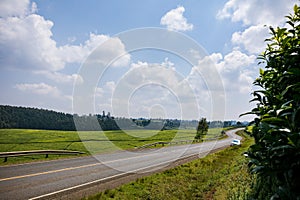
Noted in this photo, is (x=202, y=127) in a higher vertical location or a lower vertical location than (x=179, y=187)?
higher

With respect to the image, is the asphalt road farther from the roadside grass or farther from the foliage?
the foliage

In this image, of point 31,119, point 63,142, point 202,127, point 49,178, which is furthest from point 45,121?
point 49,178

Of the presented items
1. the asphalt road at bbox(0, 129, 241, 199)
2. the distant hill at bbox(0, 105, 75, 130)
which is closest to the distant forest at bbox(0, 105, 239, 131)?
the distant hill at bbox(0, 105, 75, 130)

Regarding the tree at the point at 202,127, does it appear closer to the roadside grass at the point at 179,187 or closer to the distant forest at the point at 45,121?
the distant forest at the point at 45,121

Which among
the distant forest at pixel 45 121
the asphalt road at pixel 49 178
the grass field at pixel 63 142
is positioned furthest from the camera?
the distant forest at pixel 45 121

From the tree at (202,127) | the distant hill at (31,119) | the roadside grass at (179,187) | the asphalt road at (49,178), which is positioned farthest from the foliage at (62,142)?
the distant hill at (31,119)

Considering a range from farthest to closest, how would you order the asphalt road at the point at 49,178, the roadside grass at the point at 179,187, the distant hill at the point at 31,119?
1. the distant hill at the point at 31,119
2. the asphalt road at the point at 49,178
3. the roadside grass at the point at 179,187

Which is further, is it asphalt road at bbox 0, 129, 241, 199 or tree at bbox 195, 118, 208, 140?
tree at bbox 195, 118, 208, 140

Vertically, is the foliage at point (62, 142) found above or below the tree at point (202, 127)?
below

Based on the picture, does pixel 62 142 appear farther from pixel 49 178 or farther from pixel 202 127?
pixel 202 127

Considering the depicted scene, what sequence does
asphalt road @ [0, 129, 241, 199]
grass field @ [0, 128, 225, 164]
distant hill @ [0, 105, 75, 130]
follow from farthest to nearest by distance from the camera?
distant hill @ [0, 105, 75, 130]
grass field @ [0, 128, 225, 164]
asphalt road @ [0, 129, 241, 199]

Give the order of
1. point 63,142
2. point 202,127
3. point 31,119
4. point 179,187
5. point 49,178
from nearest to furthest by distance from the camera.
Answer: point 179,187 → point 49,178 → point 63,142 → point 202,127 → point 31,119

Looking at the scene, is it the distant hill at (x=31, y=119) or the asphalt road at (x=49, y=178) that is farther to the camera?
the distant hill at (x=31, y=119)

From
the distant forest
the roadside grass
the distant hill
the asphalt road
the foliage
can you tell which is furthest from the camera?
the distant hill
